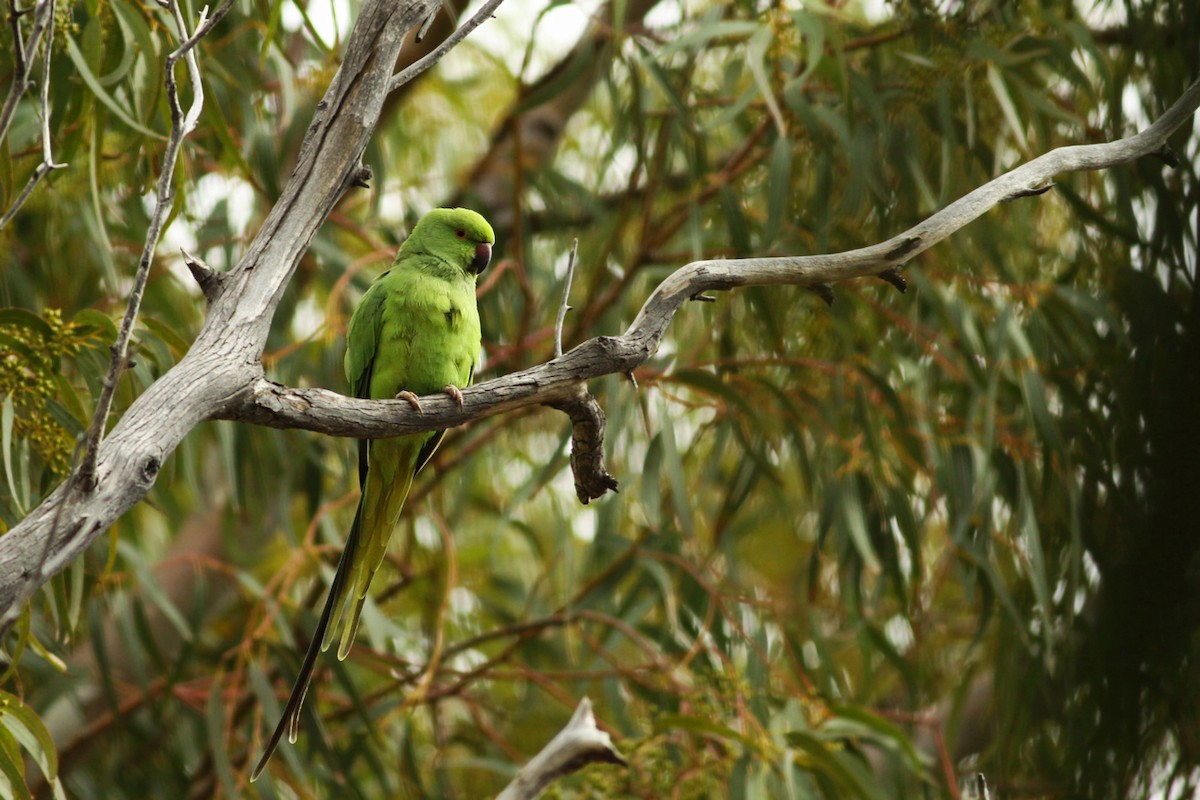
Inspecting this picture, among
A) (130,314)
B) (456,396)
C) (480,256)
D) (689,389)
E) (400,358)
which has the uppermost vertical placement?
(689,389)

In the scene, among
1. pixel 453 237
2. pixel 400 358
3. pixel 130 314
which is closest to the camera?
pixel 130 314

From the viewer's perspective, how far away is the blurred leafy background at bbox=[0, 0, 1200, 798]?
7.81 ft

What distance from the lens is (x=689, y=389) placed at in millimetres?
3102

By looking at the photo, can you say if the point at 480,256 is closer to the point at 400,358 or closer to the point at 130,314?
the point at 400,358

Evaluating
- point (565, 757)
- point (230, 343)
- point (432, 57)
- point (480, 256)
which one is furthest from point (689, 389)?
point (230, 343)

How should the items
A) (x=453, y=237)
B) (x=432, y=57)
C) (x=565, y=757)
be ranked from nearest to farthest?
(x=432, y=57) < (x=565, y=757) < (x=453, y=237)

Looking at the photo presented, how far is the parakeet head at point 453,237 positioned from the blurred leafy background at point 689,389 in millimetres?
437

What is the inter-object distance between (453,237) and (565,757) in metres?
1.05

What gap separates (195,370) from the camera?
1.27m

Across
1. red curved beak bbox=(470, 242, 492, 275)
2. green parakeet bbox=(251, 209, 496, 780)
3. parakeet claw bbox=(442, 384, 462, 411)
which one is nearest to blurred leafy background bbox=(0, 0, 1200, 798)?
green parakeet bbox=(251, 209, 496, 780)

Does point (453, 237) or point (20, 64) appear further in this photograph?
point (453, 237)

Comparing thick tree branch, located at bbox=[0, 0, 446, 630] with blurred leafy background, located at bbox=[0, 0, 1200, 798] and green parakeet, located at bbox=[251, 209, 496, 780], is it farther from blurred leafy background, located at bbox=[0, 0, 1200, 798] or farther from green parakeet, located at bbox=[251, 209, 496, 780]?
green parakeet, located at bbox=[251, 209, 496, 780]

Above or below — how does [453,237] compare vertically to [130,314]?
above

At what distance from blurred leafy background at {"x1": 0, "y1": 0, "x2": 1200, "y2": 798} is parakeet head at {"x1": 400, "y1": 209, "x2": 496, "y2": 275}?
0.44 metres
